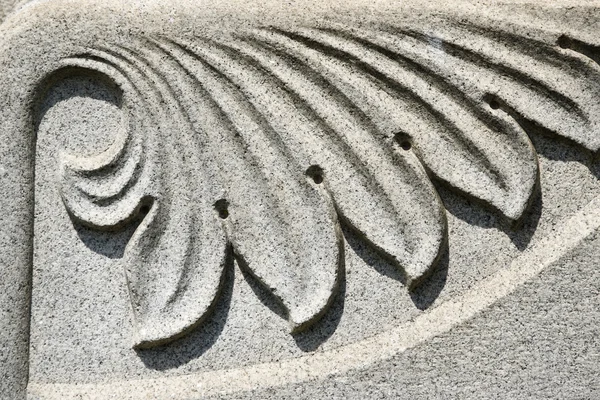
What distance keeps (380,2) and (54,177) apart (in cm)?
57

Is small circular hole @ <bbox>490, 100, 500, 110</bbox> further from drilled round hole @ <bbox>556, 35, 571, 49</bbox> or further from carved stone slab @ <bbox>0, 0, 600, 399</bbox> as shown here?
drilled round hole @ <bbox>556, 35, 571, 49</bbox>

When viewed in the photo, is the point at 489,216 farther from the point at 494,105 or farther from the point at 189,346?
the point at 189,346

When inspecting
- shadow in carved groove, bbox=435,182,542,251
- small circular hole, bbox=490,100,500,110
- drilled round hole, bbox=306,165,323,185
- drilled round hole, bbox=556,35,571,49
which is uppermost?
drilled round hole, bbox=556,35,571,49

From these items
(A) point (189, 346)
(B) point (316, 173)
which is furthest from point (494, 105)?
(A) point (189, 346)

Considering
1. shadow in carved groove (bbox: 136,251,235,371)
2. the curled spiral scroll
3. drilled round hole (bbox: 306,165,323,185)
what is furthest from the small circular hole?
shadow in carved groove (bbox: 136,251,235,371)

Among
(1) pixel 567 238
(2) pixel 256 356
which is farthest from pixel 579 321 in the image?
(2) pixel 256 356

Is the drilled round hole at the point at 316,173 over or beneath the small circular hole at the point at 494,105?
beneath

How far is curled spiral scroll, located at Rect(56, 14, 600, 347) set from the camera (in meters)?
1.06

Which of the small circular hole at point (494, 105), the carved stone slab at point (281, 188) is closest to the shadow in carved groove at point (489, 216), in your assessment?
the carved stone slab at point (281, 188)

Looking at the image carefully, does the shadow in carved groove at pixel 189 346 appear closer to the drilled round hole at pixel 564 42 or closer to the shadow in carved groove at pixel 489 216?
the shadow in carved groove at pixel 489 216

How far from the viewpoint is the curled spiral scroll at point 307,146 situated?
106 centimetres

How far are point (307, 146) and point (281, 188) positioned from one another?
74 mm

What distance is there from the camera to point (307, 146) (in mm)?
1083

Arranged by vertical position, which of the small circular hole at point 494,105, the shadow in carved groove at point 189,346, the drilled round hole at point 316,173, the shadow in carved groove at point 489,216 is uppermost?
the small circular hole at point 494,105
